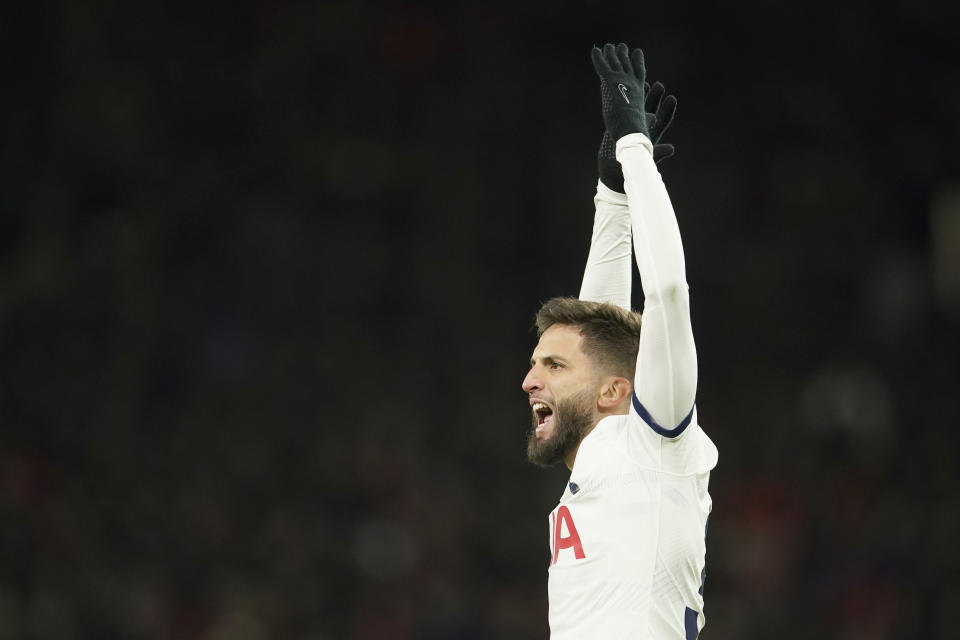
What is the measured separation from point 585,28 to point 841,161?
8.45ft

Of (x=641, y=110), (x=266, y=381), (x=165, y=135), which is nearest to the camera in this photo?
(x=641, y=110)

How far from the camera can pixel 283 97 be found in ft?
37.9

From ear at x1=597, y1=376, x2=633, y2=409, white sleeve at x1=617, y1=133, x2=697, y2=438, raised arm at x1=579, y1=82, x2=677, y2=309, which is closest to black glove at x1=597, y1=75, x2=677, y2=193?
raised arm at x1=579, y1=82, x2=677, y2=309

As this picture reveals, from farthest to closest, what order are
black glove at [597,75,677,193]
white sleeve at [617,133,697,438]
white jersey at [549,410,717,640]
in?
black glove at [597,75,677,193] → white jersey at [549,410,717,640] → white sleeve at [617,133,697,438]

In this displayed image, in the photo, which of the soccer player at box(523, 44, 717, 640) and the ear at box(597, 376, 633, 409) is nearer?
the soccer player at box(523, 44, 717, 640)

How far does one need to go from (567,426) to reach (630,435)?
0.65 ft

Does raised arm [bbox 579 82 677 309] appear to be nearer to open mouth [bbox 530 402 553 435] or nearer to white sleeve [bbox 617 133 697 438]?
open mouth [bbox 530 402 553 435]

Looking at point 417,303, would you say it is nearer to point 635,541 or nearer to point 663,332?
point 635,541

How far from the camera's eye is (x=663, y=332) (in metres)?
3.00

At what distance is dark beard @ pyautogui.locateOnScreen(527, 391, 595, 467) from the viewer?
3.32 metres

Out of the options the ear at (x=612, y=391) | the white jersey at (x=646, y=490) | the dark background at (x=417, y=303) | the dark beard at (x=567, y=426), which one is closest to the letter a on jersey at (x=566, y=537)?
the white jersey at (x=646, y=490)

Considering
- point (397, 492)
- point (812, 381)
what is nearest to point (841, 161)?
point (812, 381)

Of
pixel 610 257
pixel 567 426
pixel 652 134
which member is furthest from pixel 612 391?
pixel 652 134

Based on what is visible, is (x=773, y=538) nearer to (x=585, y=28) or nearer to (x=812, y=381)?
(x=812, y=381)
